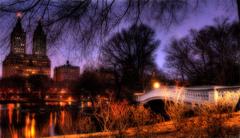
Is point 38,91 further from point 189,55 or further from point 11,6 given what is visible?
point 11,6

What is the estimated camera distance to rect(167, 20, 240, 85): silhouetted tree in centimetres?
3675

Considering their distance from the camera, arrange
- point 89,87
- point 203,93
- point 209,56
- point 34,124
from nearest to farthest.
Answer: point 203,93
point 34,124
point 209,56
point 89,87

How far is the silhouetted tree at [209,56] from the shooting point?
3675 cm

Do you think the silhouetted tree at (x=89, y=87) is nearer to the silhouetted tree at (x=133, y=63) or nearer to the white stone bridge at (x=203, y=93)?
the silhouetted tree at (x=133, y=63)

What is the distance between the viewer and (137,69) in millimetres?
41500

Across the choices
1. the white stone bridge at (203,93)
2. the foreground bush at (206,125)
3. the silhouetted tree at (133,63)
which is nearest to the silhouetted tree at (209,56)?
the silhouetted tree at (133,63)

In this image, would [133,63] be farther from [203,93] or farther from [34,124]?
[203,93]

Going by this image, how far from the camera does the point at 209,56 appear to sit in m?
41.0

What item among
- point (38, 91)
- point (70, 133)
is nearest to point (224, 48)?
point (70, 133)

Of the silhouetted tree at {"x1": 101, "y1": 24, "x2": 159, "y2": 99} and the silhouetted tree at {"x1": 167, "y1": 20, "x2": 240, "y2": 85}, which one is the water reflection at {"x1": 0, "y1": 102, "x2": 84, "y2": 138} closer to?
the silhouetted tree at {"x1": 101, "y1": 24, "x2": 159, "y2": 99}

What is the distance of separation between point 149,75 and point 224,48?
38.1ft

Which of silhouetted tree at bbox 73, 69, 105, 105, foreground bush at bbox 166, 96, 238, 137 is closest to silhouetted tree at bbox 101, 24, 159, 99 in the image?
silhouetted tree at bbox 73, 69, 105, 105

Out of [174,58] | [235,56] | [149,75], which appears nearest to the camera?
A: [235,56]

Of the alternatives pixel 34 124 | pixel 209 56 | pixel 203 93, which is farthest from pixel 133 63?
pixel 203 93
